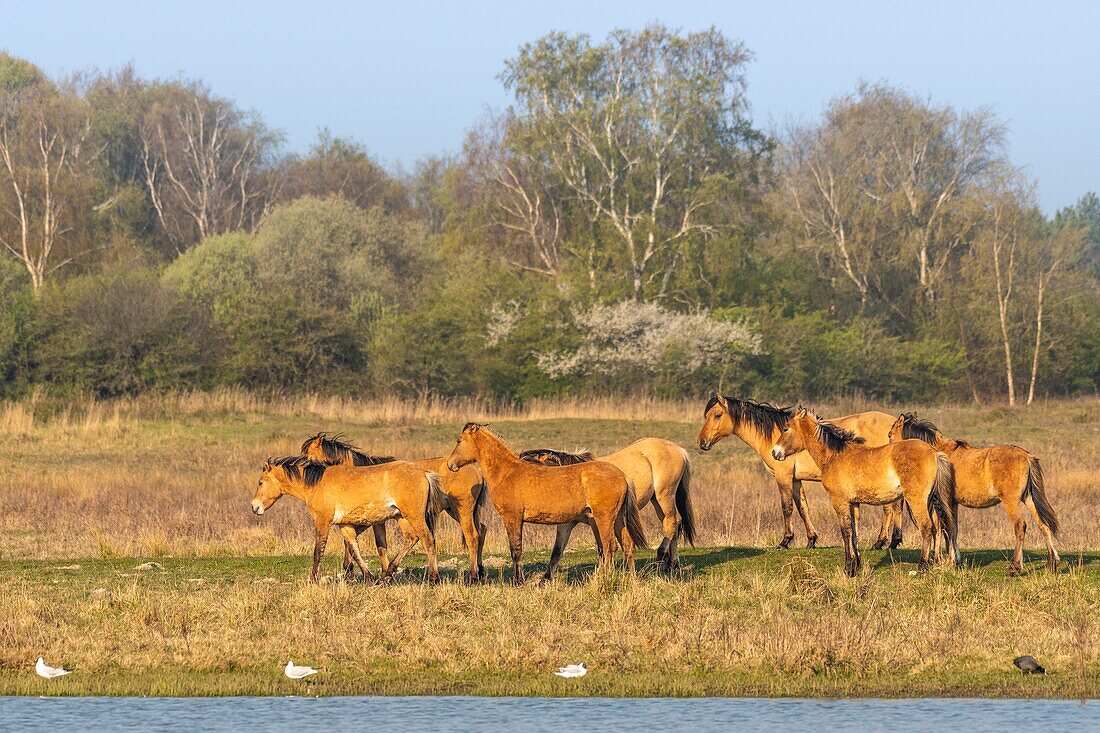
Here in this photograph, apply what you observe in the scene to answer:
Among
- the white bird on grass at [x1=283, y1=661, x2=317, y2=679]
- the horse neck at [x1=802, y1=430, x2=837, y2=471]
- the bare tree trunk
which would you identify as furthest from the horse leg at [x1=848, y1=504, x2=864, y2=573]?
the bare tree trunk

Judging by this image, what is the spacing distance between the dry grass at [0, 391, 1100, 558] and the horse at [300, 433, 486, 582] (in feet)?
8.81

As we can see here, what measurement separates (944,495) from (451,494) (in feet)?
16.9

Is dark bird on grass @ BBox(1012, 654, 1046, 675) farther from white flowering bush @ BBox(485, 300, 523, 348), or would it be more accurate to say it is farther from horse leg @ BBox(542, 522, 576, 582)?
white flowering bush @ BBox(485, 300, 523, 348)

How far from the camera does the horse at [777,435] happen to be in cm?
1783

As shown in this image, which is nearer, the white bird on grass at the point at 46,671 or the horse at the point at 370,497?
the white bird on grass at the point at 46,671

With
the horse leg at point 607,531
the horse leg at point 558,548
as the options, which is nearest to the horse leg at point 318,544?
the horse leg at point 558,548

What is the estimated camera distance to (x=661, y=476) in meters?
16.4

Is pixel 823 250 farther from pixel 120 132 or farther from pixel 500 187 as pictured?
pixel 120 132

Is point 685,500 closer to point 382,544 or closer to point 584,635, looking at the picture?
point 382,544

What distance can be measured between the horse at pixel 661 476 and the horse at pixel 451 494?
0.77 metres

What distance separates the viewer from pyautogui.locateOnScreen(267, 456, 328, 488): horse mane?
49.8 ft

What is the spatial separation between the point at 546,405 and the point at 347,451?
30575 mm

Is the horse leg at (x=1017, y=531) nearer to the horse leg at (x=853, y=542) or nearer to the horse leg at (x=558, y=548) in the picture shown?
the horse leg at (x=853, y=542)

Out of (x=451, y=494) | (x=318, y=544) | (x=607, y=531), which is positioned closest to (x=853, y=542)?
(x=607, y=531)
